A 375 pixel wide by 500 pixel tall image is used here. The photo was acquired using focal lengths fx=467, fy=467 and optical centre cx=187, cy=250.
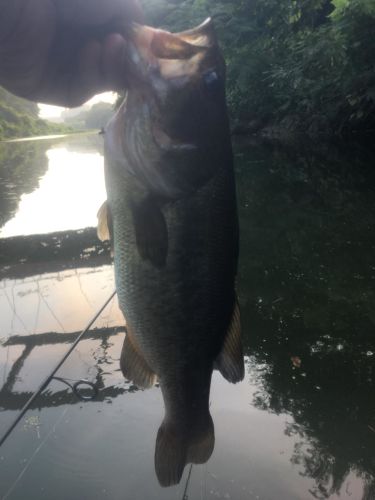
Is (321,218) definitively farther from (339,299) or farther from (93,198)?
(93,198)

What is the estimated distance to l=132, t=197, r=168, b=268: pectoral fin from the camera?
6.07 ft

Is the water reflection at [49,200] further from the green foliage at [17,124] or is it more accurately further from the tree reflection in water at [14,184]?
the green foliage at [17,124]

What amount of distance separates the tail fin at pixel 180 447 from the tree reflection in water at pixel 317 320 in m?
1.47

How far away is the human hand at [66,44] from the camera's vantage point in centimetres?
177

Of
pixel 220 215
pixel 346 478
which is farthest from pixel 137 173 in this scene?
pixel 346 478

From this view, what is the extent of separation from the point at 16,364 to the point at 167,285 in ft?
11.4

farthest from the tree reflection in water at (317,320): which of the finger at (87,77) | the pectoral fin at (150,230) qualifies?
the finger at (87,77)

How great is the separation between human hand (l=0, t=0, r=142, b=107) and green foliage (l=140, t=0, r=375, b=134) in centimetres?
1660

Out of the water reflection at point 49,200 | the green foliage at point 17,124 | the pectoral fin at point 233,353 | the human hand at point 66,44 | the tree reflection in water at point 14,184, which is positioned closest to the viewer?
the human hand at point 66,44

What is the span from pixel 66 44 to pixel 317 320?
4.39 meters

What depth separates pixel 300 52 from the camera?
21.7 m

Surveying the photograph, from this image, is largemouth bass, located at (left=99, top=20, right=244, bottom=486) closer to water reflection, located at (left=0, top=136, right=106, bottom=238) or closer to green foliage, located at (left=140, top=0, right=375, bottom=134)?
water reflection, located at (left=0, top=136, right=106, bottom=238)

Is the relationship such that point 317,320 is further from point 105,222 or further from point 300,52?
point 300,52

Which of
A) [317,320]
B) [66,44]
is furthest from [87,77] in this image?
[317,320]
